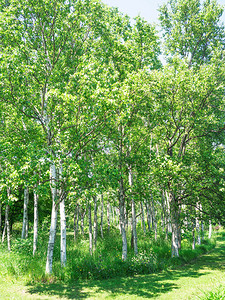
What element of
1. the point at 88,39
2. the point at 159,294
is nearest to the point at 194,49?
the point at 88,39

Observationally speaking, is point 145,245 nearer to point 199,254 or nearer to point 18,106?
point 199,254

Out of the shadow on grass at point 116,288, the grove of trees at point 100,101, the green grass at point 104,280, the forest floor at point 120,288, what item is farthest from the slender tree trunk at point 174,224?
the forest floor at point 120,288

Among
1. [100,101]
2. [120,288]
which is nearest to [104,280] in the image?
[120,288]

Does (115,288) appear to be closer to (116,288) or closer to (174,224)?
(116,288)

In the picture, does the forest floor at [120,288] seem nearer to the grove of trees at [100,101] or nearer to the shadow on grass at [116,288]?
the shadow on grass at [116,288]

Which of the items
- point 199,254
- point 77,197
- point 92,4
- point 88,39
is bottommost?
point 199,254

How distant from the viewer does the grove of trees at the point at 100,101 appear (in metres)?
9.52

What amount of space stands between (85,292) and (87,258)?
10.5 ft

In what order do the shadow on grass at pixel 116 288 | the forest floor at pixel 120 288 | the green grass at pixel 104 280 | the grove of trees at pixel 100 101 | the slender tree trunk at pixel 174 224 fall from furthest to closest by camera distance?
1. the slender tree trunk at pixel 174 224
2. the grove of trees at pixel 100 101
3. the shadow on grass at pixel 116 288
4. the green grass at pixel 104 280
5. the forest floor at pixel 120 288

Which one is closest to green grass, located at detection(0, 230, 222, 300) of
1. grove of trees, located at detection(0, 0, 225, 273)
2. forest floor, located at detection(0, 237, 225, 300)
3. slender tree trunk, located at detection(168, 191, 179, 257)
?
forest floor, located at detection(0, 237, 225, 300)

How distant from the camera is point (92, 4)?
12.3 metres

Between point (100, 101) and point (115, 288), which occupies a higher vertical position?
point (100, 101)

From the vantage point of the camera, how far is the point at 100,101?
29.5 feet

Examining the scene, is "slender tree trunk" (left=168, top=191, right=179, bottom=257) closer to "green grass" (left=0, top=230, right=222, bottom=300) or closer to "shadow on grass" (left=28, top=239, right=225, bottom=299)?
"green grass" (left=0, top=230, right=222, bottom=300)
